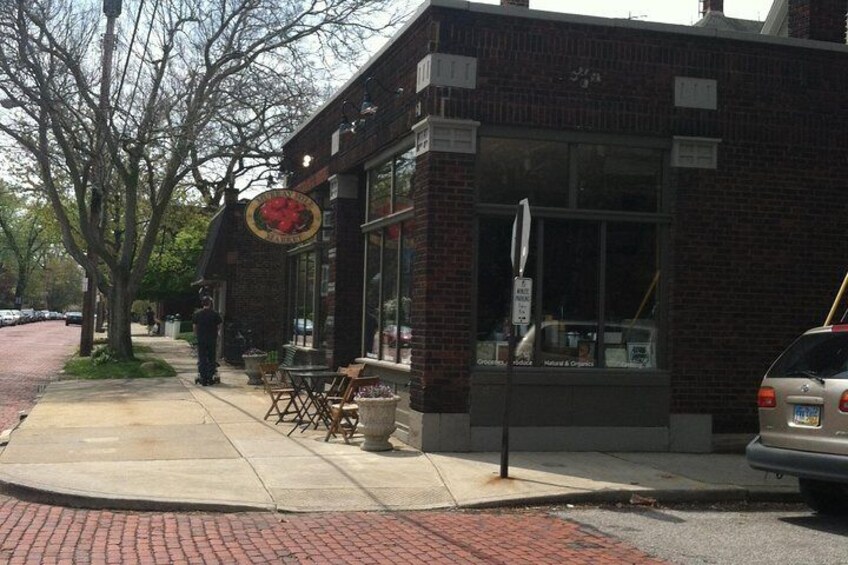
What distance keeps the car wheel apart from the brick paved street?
224 centimetres

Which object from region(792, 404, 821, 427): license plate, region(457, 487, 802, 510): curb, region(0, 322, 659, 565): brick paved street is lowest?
region(0, 322, 659, 565): brick paved street

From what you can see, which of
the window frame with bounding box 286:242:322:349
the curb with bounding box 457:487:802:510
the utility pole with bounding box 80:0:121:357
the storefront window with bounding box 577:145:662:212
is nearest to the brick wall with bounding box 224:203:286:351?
the utility pole with bounding box 80:0:121:357

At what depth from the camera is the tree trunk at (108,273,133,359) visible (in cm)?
2400

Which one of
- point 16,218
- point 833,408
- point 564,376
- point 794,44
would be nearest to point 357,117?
point 564,376

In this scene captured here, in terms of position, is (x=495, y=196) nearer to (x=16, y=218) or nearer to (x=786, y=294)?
A: (x=786, y=294)

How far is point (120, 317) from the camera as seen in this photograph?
24.1m

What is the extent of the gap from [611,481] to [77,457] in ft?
19.0

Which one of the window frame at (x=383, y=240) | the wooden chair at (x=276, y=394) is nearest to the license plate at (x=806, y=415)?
the window frame at (x=383, y=240)

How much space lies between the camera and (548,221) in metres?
11.1

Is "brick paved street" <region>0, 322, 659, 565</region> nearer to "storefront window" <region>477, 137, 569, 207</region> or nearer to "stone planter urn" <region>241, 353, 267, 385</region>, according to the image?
"storefront window" <region>477, 137, 569, 207</region>

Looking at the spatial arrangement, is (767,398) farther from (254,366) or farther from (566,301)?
(254,366)

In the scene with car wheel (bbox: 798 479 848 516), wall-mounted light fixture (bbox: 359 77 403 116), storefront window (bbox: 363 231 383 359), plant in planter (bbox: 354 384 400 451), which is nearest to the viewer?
car wheel (bbox: 798 479 848 516)

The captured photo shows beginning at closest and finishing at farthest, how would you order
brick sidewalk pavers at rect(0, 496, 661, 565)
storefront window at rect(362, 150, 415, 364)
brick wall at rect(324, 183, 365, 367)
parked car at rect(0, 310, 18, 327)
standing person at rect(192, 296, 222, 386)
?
brick sidewalk pavers at rect(0, 496, 661, 565) < storefront window at rect(362, 150, 415, 364) < brick wall at rect(324, 183, 365, 367) < standing person at rect(192, 296, 222, 386) < parked car at rect(0, 310, 18, 327)

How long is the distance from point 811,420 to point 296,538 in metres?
4.39
